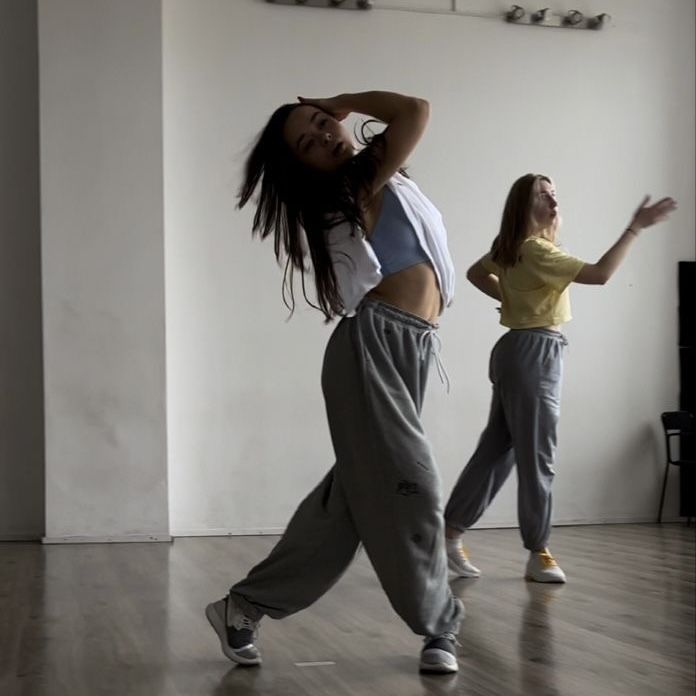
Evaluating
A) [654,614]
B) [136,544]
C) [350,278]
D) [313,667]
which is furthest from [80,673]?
[136,544]

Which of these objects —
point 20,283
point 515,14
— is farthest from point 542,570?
point 515,14

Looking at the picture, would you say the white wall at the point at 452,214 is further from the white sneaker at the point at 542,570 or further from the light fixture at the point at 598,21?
the white sneaker at the point at 542,570

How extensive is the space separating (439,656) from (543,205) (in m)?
2.08

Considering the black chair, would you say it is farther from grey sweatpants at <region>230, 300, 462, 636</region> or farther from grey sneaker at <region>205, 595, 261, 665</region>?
grey sneaker at <region>205, 595, 261, 665</region>

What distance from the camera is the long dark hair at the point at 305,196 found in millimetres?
2566

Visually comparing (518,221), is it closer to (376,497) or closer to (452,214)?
(376,497)

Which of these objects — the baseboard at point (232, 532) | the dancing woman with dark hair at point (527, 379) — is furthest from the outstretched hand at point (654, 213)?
the baseboard at point (232, 532)

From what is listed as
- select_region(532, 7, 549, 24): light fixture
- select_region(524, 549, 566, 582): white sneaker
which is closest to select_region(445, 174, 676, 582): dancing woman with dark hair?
select_region(524, 549, 566, 582): white sneaker

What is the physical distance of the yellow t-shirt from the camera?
415 centimetres

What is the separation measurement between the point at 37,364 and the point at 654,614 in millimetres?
3446

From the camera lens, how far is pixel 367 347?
261cm

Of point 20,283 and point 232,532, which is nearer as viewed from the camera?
point 20,283

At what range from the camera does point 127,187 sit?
18.9ft

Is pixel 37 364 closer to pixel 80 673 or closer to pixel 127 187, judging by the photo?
pixel 127 187
